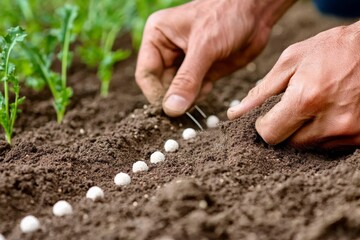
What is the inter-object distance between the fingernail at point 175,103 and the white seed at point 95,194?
2.00ft

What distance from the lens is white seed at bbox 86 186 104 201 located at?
1.57m

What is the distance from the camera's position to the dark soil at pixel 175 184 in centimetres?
135

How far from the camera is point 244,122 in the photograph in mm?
1853

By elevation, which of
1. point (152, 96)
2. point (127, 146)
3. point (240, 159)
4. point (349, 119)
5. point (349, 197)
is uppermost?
point (152, 96)

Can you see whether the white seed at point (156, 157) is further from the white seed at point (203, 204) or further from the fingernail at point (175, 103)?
the white seed at point (203, 204)

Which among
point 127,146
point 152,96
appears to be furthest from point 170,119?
point 127,146

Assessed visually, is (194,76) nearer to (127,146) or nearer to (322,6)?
(127,146)

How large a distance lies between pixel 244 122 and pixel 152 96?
540mm

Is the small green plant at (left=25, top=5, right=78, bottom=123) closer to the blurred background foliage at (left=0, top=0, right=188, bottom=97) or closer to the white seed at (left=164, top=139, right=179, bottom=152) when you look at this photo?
the blurred background foliage at (left=0, top=0, right=188, bottom=97)

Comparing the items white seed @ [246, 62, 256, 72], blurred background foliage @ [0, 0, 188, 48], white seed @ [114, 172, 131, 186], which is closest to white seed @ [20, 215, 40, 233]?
white seed @ [114, 172, 131, 186]

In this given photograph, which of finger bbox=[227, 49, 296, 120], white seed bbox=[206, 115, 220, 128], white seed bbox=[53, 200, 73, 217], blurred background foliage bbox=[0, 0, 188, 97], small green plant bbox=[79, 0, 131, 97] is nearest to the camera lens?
white seed bbox=[53, 200, 73, 217]

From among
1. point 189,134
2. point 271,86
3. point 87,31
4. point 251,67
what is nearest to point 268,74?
point 271,86

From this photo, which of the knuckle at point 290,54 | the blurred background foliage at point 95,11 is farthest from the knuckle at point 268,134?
the blurred background foliage at point 95,11

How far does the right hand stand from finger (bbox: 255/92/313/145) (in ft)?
1.50
